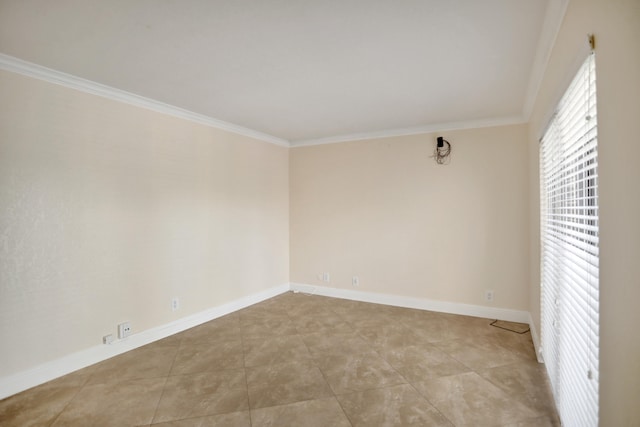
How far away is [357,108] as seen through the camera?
11.3 feet

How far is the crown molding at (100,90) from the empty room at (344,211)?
0.05 ft

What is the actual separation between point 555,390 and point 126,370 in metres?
3.23

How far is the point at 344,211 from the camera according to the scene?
4801mm

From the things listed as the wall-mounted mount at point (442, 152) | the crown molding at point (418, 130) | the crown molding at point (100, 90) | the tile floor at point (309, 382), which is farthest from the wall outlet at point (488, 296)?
the crown molding at point (100, 90)

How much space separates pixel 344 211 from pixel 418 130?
5.03 feet

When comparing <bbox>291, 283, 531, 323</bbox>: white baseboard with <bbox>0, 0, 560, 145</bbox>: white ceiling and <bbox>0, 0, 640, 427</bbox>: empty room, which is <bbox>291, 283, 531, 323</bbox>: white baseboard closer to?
<bbox>0, 0, 640, 427</bbox>: empty room

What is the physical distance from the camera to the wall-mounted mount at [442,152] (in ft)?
13.3

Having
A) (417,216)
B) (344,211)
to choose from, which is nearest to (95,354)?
(344,211)

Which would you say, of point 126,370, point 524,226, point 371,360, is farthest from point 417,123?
point 126,370

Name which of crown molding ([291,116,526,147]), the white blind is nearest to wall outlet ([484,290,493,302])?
the white blind

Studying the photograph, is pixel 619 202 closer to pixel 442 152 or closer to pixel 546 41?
pixel 546 41

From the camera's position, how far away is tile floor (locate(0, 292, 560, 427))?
2066mm

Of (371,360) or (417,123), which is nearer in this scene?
(371,360)

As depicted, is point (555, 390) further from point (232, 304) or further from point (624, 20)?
point (232, 304)
